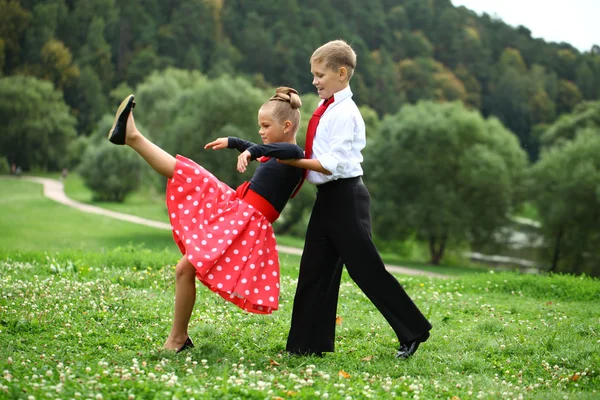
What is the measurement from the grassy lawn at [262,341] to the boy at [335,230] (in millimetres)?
285

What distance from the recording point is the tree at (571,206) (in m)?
36.7

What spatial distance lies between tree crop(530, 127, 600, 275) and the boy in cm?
3276

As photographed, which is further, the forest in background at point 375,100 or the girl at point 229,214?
the forest in background at point 375,100

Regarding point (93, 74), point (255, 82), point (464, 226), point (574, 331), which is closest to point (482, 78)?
point (255, 82)

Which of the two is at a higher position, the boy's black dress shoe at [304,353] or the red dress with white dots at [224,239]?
the red dress with white dots at [224,239]

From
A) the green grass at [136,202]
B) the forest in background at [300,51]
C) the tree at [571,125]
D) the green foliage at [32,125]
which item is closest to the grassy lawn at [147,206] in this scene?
the green grass at [136,202]

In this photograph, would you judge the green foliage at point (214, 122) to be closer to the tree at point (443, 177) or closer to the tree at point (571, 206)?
the tree at point (443, 177)

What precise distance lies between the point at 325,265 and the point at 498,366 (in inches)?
69.5

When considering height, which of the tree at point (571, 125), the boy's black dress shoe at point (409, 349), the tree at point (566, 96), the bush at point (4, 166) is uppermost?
the tree at point (566, 96)

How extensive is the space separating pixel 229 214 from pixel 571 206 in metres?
34.7

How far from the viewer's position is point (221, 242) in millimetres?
5637

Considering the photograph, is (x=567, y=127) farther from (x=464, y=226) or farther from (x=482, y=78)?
(x=482, y=78)

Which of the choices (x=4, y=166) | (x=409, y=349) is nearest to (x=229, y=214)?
(x=409, y=349)

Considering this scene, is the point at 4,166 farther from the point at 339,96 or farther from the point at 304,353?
the point at 339,96
